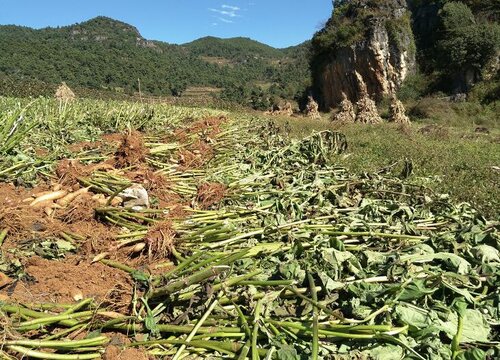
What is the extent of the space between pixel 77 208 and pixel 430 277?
2608 millimetres

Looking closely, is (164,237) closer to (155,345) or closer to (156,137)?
(155,345)

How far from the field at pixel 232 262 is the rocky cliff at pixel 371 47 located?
25.2m

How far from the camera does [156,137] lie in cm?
643

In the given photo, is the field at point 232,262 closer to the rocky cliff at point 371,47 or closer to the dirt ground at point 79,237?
the dirt ground at point 79,237

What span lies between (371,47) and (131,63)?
2479 inches

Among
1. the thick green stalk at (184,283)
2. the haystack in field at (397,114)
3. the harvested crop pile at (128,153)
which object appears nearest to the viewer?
the thick green stalk at (184,283)

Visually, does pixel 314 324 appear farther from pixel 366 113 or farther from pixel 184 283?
pixel 366 113

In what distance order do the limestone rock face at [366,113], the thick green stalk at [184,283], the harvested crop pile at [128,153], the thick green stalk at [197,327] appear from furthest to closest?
the limestone rock face at [366,113], the harvested crop pile at [128,153], the thick green stalk at [184,283], the thick green stalk at [197,327]

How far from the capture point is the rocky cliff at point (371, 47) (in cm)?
2870

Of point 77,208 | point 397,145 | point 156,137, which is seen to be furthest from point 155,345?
point 397,145

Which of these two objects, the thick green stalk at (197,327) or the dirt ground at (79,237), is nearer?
the thick green stalk at (197,327)

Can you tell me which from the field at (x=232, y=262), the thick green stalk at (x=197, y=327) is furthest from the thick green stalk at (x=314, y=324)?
the thick green stalk at (x=197, y=327)

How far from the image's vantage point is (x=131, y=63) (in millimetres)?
81688

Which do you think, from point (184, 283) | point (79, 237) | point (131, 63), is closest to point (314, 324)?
point (184, 283)
